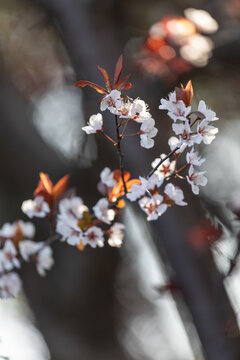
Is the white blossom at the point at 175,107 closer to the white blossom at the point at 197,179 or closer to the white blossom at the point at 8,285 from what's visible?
the white blossom at the point at 197,179

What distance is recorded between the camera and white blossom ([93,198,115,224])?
0.69m

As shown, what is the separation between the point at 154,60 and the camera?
1.62 meters

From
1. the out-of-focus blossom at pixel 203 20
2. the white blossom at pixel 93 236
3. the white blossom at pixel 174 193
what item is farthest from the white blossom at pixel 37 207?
the out-of-focus blossom at pixel 203 20

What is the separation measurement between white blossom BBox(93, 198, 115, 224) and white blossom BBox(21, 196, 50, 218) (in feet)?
0.41

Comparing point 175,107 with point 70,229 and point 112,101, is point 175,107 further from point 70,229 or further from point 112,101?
point 70,229

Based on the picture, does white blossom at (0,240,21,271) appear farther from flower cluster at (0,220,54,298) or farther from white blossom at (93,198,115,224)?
white blossom at (93,198,115,224)

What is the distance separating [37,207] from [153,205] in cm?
25

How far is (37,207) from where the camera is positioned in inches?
30.5

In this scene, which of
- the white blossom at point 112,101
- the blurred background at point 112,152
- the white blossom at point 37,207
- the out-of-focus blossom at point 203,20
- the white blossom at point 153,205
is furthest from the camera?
the out-of-focus blossom at point 203,20

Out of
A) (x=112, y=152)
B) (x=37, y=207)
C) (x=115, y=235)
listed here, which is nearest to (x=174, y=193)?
(x=115, y=235)

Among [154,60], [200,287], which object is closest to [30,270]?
[200,287]

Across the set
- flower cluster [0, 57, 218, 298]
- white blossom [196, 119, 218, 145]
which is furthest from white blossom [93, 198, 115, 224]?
white blossom [196, 119, 218, 145]

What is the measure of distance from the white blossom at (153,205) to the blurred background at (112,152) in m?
0.38

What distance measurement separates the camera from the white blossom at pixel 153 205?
64cm
